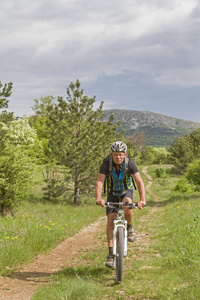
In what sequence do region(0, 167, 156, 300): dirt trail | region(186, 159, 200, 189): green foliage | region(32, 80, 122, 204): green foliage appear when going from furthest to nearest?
region(186, 159, 200, 189): green foliage → region(32, 80, 122, 204): green foliage → region(0, 167, 156, 300): dirt trail

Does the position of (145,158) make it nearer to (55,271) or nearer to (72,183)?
(72,183)

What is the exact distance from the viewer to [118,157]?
5227mm

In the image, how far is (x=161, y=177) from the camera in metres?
45.9

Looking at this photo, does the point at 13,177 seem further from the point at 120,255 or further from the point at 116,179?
the point at 120,255

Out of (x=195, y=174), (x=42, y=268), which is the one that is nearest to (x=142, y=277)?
(x=42, y=268)

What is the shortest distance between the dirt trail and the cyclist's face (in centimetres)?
281

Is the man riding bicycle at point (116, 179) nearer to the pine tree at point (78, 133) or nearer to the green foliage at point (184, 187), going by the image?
the pine tree at point (78, 133)

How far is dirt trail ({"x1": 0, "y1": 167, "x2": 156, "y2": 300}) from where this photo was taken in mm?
4827

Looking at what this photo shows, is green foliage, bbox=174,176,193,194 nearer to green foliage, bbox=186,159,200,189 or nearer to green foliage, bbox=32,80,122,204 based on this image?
green foliage, bbox=186,159,200,189

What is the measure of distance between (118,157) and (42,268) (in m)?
3.40

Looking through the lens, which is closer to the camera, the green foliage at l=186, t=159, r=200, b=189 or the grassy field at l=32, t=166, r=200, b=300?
the grassy field at l=32, t=166, r=200, b=300

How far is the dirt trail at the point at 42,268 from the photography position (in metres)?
4.83

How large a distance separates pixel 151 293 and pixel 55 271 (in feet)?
8.73

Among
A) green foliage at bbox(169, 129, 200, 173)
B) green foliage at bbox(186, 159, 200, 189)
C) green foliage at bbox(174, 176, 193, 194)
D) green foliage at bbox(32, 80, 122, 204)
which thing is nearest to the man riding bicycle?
green foliage at bbox(32, 80, 122, 204)
